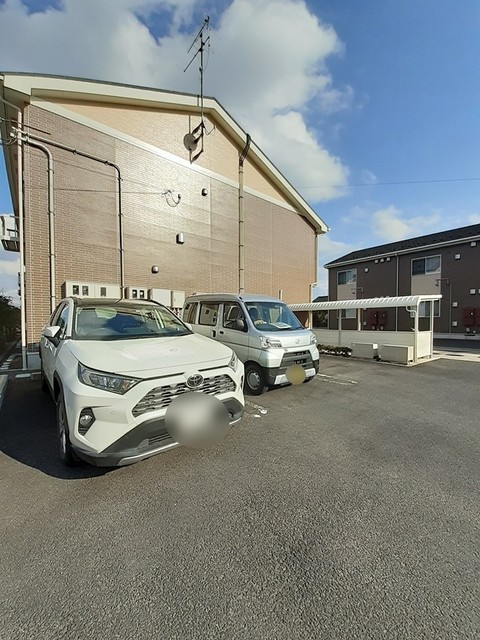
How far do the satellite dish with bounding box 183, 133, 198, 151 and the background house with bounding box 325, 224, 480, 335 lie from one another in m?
12.1

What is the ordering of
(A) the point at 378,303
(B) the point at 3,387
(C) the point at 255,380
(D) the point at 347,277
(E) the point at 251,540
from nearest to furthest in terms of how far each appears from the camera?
(E) the point at 251,540
(C) the point at 255,380
(B) the point at 3,387
(A) the point at 378,303
(D) the point at 347,277

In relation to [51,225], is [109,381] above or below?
below

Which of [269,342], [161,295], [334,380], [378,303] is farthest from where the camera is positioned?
[378,303]

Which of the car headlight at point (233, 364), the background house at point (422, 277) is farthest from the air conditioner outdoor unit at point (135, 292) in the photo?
the background house at point (422, 277)

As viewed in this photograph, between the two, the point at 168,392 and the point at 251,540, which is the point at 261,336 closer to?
the point at 168,392

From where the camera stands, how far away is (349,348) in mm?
10797

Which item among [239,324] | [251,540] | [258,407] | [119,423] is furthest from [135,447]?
[239,324]

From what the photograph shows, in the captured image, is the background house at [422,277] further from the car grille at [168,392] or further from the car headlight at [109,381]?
the car headlight at [109,381]

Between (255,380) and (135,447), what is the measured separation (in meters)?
3.07

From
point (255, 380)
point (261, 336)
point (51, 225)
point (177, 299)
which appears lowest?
point (255, 380)

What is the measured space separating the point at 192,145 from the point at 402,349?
9581mm

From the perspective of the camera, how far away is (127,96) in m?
8.68

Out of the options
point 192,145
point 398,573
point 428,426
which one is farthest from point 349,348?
point 398,573

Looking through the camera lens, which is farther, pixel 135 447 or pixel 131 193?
pixel 131 193
